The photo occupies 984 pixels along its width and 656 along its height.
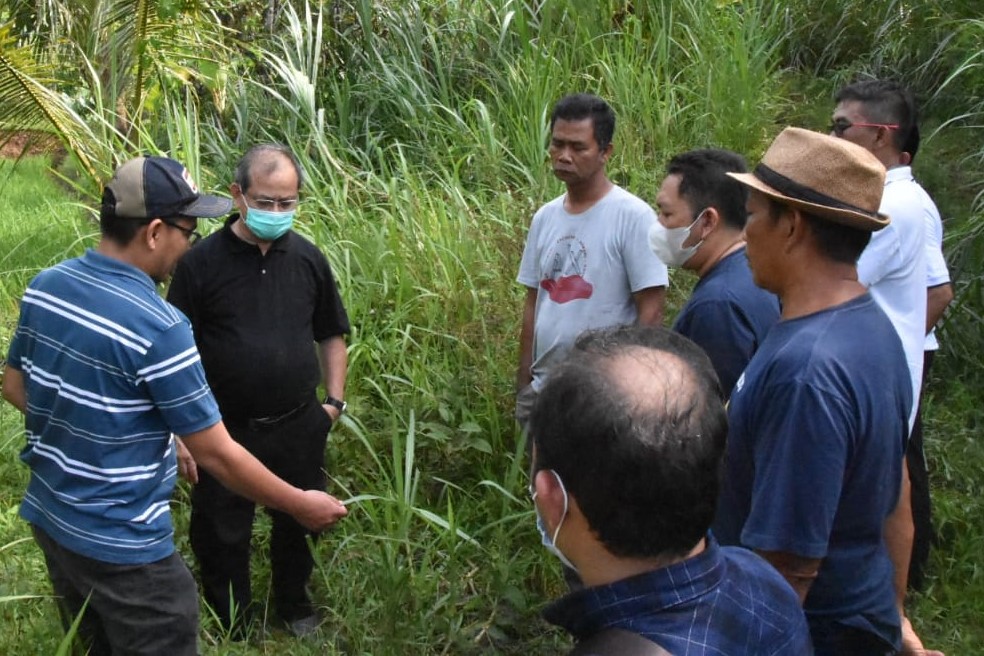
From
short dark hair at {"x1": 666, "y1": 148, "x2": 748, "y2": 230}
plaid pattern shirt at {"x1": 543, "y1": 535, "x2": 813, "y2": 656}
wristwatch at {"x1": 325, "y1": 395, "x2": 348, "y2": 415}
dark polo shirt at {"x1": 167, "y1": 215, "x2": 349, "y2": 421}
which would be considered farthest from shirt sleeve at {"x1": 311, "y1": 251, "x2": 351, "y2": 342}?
plaid pattern shirt at {"x1": 543, "y1": 535, "x2": 813, "y2": 656}

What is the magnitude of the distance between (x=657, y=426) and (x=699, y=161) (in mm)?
1913

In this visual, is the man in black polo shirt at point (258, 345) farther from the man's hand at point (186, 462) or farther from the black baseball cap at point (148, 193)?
the black baseball cap at point (148, 193)

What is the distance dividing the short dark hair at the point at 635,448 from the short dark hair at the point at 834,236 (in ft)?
2.47

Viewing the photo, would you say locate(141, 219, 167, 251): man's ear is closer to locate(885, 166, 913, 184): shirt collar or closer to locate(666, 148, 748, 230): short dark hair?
locate(666, 148, 748, 230): short dark hair

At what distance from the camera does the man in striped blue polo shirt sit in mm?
Result: 2588

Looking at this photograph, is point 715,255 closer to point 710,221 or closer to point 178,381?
point 710,221

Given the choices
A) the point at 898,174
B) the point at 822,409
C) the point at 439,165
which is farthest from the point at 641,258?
the point at 439,165

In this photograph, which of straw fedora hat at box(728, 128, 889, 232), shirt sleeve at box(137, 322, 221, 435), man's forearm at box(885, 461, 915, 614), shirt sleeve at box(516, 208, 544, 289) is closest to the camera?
straw fedora hat at box(728, 128, 889, 232)

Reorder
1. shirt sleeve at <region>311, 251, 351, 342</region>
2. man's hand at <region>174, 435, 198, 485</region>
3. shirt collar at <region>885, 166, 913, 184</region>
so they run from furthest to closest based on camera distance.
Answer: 1. shirt sleeve at <region>311, 251, 351, 342</region>
2. shirt collar at <region>885, 166, 913, 184</region>
3. man's hand at <region>174, 435, 198, 485</region>

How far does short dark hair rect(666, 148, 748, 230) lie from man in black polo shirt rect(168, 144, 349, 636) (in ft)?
4.46

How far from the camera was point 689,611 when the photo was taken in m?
1.40

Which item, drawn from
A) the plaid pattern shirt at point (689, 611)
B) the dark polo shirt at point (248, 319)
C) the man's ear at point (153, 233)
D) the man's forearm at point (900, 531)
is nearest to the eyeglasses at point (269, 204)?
the dark polo shirt at point (248, 319)

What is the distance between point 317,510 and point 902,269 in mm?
1910

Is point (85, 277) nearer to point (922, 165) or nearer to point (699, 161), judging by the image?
point (699, 161)
